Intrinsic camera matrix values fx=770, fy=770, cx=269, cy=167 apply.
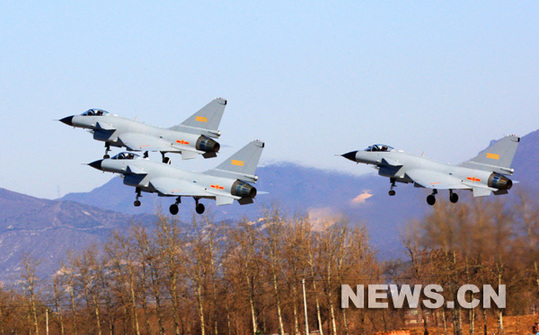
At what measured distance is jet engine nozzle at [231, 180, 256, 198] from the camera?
48.4 metres

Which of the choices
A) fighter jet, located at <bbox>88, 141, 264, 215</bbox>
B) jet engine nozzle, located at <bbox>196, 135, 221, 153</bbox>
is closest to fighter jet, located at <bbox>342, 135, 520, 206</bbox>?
fighter jet, located at <bbox>88, 141, 264, 215</bbox>

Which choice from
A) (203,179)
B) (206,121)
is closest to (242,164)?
(203,179)

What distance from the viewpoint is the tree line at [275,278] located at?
229 feet

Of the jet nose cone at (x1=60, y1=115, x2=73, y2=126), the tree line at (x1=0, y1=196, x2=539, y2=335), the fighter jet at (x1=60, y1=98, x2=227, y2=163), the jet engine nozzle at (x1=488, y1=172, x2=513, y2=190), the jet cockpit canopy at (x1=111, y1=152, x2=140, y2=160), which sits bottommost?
the tree line at (x1=0, y1=196, x2=539, y2=335)

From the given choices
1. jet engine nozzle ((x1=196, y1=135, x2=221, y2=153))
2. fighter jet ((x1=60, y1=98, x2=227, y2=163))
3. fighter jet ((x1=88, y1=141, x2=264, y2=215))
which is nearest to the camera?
fighter jet ((x1=88, y1=141, x2=264, y2=215))

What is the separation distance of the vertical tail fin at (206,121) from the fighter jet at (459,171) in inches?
471

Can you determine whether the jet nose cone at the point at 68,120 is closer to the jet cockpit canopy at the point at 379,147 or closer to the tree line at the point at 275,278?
the jet cockpit canopy at the point at 379,147

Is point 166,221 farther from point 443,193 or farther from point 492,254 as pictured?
point 492,254

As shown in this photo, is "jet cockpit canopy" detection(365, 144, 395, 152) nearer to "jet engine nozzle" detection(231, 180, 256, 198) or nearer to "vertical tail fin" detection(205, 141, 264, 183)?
"vertical tail fin" detection(205, 141, 264, 183)

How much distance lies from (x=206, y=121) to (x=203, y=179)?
22.5 ft

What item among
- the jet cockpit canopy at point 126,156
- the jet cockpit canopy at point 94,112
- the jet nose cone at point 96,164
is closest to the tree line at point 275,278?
the jet cockpit canopy at point 126,156

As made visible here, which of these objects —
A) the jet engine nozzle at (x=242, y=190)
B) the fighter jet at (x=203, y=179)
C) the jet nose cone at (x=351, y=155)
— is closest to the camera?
the jet engine nozzle at (x=242, y=190)

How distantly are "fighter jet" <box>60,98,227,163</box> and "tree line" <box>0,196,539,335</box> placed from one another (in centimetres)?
2371

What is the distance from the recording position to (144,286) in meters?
103
